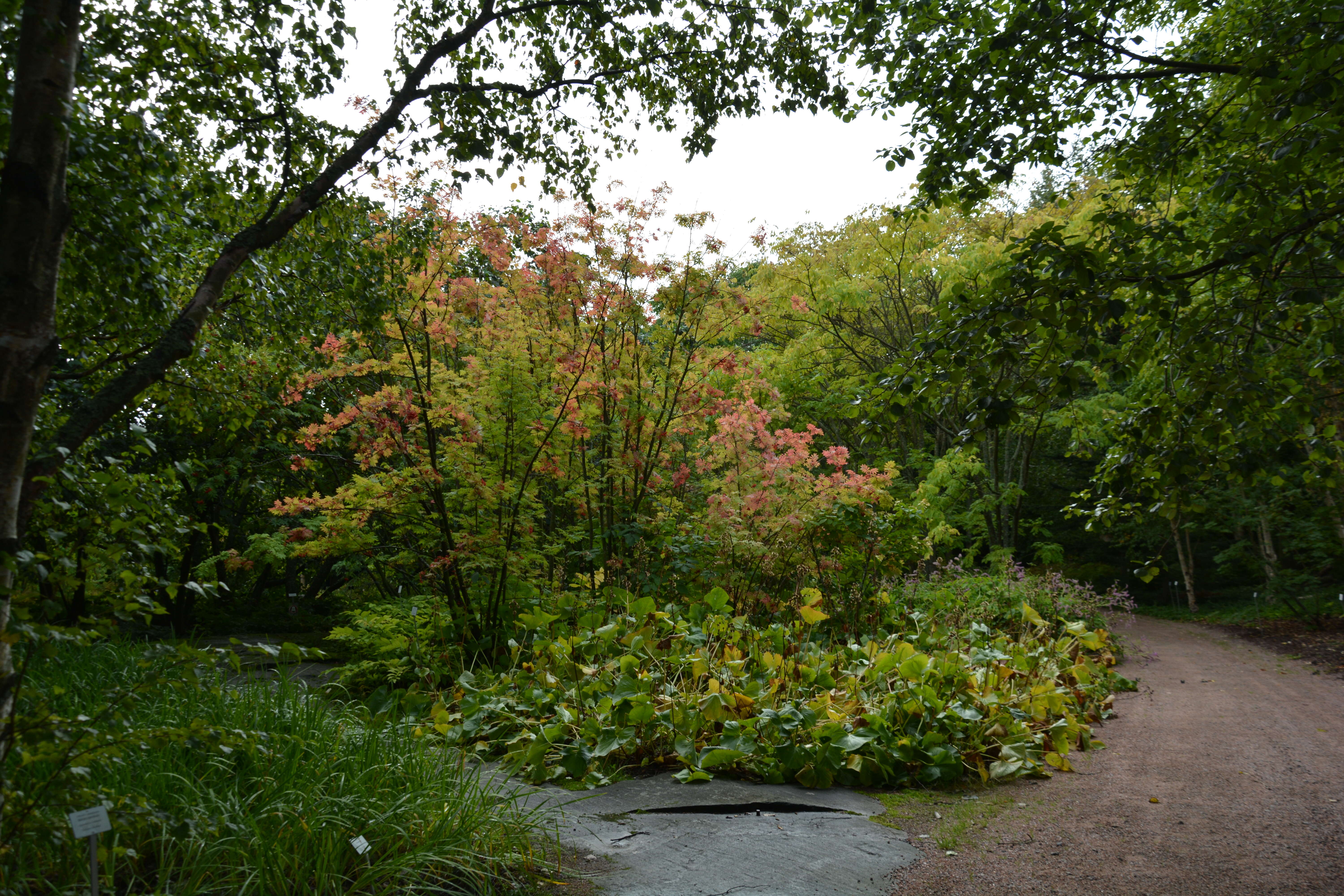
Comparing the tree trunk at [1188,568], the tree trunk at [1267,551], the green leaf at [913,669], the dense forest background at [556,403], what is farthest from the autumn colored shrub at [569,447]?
the tree trunk at [1188,568]

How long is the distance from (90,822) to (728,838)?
2.18 m

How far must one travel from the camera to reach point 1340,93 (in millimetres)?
2459

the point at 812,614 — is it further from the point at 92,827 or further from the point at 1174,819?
the point at 92,827

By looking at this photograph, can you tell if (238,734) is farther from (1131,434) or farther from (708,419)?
(708,419)

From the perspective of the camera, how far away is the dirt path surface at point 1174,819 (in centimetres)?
297

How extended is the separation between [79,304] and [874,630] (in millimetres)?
5707

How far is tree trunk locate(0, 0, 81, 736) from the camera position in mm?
1688

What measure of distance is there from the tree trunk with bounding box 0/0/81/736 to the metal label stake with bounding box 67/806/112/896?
215 mm

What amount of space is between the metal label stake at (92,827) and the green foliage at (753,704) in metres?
2.11

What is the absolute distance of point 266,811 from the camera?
7.91 feet

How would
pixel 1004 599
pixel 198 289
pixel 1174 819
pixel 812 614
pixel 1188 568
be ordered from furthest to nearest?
pixel 1188 568 < pixel 1004 599 < pixel 812 614 < pixel 1174 819 < pixel 198 289

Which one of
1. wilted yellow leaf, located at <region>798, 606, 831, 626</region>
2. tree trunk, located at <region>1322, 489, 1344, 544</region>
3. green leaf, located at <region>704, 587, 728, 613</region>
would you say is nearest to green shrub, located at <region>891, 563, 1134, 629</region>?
wilted yellow leaf, located at <region>798, 606, 831, 626</region>

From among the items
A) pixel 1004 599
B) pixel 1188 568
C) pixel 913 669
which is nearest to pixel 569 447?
pixel 913 669

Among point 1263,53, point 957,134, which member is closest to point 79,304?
point 957,134
